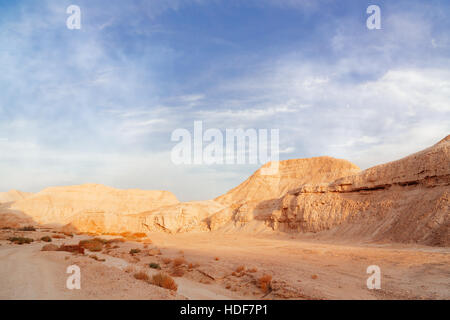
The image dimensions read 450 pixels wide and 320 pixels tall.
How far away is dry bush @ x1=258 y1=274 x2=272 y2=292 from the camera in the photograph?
32.3ft

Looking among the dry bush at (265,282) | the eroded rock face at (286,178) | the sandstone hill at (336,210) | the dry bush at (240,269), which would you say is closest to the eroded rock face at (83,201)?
the sandstone hill at (336,210)

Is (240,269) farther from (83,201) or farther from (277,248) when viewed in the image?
(83,201)

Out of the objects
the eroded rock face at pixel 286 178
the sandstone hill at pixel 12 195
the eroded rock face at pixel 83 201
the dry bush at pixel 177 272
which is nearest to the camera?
the dry bush at pixel 177 272

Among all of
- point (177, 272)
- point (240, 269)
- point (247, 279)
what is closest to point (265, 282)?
point (247, 279)

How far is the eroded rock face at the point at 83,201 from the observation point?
70.2 m

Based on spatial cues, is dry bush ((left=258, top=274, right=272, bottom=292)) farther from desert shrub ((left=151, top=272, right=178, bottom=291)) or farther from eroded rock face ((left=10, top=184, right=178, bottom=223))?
eroded rock face ((left=10, top=184, right=178, bottom=223))

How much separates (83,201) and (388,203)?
243ft

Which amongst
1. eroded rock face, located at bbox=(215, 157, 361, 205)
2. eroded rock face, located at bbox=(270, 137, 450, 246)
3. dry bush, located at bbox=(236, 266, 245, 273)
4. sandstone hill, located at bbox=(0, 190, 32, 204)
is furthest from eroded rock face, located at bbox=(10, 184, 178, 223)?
dry bush, located at bbox=(236, 266, 245, 273)

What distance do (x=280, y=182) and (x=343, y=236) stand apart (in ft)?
175

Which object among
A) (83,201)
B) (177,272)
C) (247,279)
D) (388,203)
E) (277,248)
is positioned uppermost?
(388,203)

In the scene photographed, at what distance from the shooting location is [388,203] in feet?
87.9

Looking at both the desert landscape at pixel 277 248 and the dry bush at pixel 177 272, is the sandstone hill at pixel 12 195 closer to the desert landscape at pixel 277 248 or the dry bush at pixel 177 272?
the desert landscape at pixel 277 248

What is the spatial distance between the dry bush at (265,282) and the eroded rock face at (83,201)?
59180 millimetres

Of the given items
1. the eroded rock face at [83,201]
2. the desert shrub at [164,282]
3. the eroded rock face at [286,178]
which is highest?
the eroded rock face at [286,178]
